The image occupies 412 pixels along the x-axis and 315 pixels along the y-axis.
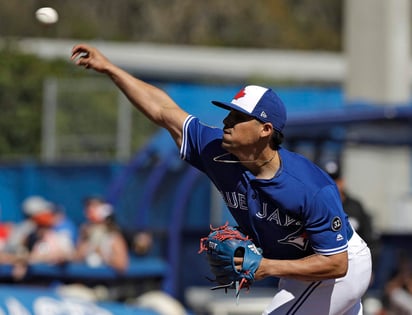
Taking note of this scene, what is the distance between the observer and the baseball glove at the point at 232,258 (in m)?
5.05

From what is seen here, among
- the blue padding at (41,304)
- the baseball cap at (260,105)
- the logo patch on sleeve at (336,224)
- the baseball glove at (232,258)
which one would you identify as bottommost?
the blue padding at (41,304)

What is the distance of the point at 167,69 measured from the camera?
3012 cm

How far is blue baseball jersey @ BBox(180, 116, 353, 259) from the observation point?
5.17 meters

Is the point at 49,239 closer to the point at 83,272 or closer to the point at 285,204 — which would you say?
the point at 83,272

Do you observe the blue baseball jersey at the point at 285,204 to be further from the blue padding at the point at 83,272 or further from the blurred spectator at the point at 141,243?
the blurred spectator at the point at 141,243

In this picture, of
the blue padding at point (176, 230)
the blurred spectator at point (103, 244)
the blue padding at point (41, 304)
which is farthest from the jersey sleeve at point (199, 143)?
the blue padding at point (176, 230)

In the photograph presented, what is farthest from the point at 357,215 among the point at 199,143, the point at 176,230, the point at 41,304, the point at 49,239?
the point at 49,239

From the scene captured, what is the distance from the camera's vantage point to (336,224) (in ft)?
17.1

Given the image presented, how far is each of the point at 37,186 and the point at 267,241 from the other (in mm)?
14490

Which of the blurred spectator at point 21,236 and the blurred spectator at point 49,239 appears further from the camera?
the blurred spectator at point 21,236

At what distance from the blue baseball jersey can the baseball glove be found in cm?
23

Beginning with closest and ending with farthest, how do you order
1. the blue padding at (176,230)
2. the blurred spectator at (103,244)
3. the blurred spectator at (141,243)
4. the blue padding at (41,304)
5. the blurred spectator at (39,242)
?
the blue padding at (41,304) → the blurred spectator at (103,244) → the blurred spectator at (39,242) → the blue padding at (176,230) → the blurred spectator at (141,243)

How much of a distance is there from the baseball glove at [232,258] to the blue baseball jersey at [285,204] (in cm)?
23

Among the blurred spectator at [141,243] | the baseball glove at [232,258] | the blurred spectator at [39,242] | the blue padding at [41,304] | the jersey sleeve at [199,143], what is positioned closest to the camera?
the baseball glove at [232,258]
